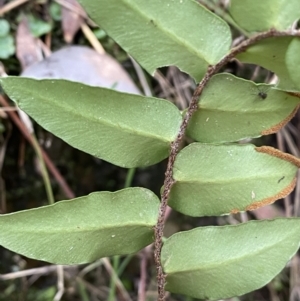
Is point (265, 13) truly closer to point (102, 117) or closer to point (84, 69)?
point (102, 117)

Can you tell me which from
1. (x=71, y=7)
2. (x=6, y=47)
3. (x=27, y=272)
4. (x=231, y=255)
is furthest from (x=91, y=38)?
(x=231, y=255)

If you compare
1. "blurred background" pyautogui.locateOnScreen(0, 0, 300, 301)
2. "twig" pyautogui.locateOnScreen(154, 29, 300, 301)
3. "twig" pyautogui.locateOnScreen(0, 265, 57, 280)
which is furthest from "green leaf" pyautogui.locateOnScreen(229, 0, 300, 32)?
"twig" pyautogui.locateOnScreen(0, 265, 57, 280)

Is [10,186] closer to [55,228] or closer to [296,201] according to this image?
[55,228]

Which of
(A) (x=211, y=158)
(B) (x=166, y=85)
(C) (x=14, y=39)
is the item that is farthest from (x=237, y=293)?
(C) (x=14, y=39)

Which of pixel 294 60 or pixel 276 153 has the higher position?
pixel 294 60

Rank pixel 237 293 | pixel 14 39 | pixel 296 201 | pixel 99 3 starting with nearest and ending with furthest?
1. pixel 99 3
2. pixel 237 293
3. pixel 14 39
4. pixel 296 201

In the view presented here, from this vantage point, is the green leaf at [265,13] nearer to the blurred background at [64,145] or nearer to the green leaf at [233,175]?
the green leaf at [233,175]
